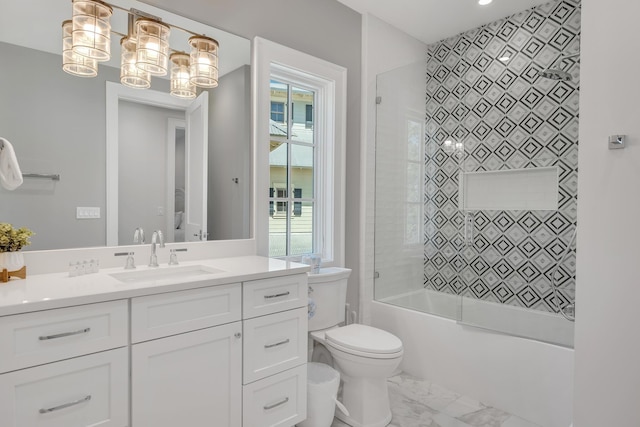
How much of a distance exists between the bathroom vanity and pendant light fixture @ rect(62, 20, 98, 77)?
0.89 m

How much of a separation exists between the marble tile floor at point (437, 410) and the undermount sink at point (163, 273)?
117 centimetres

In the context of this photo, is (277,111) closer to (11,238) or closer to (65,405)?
(11,238)

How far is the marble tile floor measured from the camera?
2.13m

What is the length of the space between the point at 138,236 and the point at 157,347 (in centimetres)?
67

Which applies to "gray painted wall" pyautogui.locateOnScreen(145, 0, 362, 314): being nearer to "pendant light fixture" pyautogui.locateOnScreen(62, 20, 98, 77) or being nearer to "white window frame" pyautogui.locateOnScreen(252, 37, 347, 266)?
"white window frame" pyautogui.locateOnScreen(252, 37, 347, 266)

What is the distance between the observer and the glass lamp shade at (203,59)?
2006mm

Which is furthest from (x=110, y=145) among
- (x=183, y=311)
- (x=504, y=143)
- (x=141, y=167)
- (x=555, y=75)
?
(x=555, y=75)

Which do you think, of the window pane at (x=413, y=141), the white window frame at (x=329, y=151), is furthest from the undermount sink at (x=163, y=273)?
the window pane at (x=413, y=141)

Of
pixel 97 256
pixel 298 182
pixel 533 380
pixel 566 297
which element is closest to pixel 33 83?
pixel 97 256

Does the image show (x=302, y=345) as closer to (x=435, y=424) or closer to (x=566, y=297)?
(x=435, y=424)

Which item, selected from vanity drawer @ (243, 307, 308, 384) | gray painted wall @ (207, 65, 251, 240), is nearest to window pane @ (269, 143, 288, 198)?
gray painted wall @ (207, 65, 251, 240)

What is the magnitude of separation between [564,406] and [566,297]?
81 centimetres

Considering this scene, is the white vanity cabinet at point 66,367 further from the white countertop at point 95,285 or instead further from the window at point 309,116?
the window at point 309,116

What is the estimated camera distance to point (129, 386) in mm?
1316
